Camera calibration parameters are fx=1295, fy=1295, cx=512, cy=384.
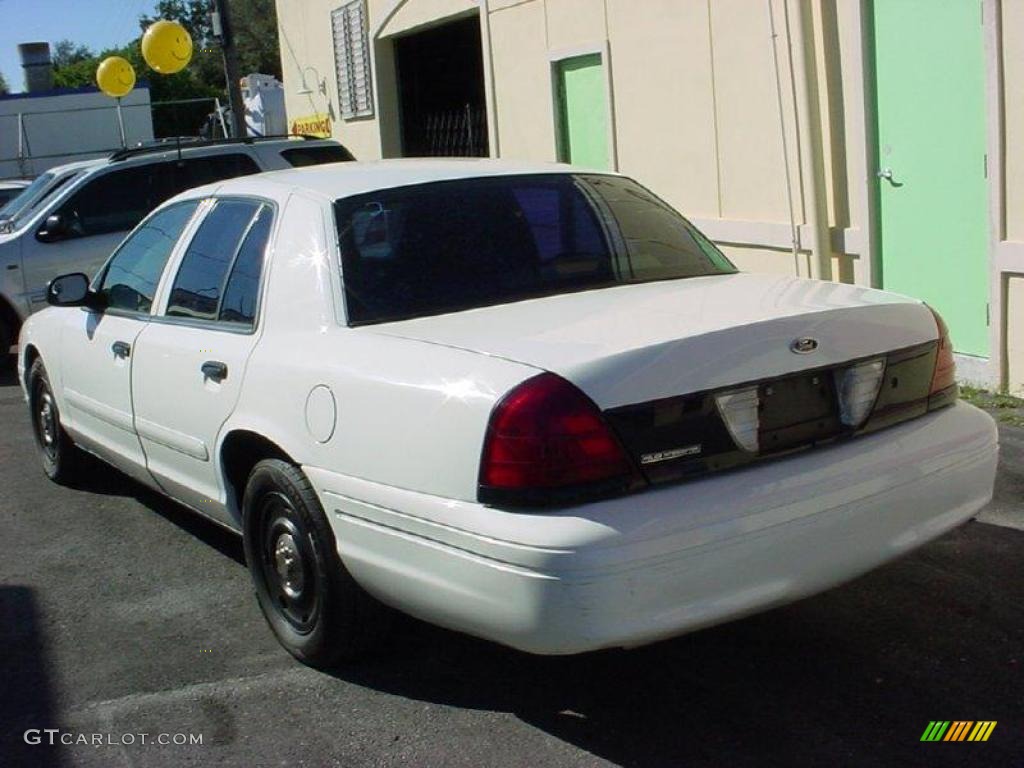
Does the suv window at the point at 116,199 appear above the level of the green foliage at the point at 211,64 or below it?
below

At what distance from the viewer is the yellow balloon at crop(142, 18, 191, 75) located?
15945 millimetres

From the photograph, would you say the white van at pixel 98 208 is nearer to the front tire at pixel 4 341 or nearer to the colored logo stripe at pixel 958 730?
the front tire at pixel 4 341

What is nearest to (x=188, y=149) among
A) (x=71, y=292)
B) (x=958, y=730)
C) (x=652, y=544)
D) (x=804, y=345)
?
(x=71, y=292)

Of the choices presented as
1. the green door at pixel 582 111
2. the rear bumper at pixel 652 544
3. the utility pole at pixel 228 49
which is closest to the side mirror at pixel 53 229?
the green door at pixel 582 111

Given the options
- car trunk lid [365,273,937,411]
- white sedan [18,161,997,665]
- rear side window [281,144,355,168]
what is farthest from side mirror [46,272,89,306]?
rear side window [281,144,355,168]

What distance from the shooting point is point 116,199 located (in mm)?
11289

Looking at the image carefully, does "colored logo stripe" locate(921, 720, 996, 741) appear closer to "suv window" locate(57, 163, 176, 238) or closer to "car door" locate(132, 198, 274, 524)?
"car door" locate(132, 198, 274, 524)

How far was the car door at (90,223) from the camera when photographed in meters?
11.2

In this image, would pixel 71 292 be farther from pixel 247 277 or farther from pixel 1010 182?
pixel 1010 182

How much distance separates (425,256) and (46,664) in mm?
1929

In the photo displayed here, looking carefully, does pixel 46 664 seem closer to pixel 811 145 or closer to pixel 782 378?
pixel 782 378

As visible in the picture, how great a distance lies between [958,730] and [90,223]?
943cm

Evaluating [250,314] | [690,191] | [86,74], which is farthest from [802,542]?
[86,74]

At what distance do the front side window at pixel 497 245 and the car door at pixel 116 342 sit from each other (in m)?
1.29
